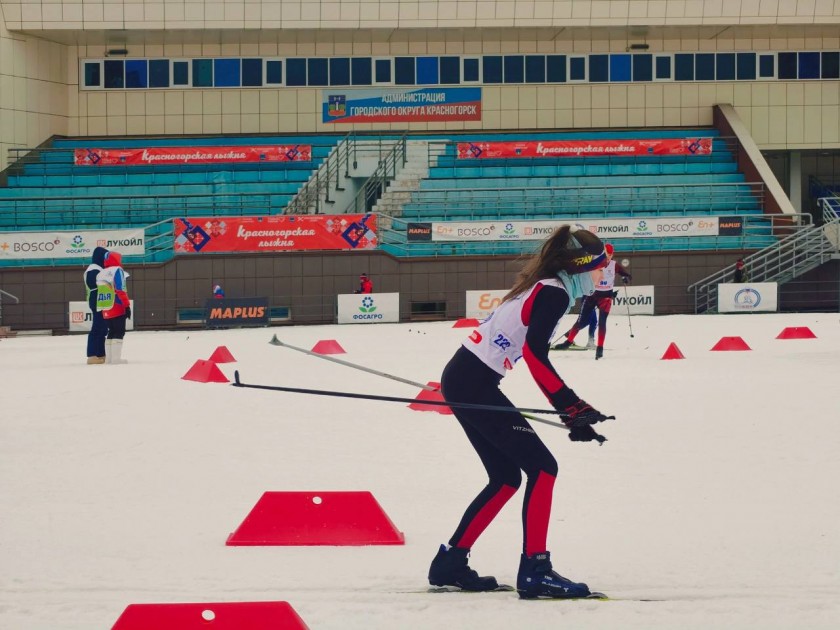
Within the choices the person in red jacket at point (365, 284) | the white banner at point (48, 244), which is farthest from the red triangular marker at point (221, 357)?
the white banner at point (48, 244)

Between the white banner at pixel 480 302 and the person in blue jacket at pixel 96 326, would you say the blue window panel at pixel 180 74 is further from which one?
the person in blue jacket at pixel 96 326

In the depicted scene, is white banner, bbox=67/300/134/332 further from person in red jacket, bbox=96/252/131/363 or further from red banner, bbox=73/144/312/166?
person in red jacket, bbox=96/252/131/363

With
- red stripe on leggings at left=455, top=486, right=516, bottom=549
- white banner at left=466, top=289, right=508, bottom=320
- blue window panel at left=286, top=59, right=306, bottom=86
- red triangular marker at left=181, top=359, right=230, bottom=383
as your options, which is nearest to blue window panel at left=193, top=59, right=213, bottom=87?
blue window panel at left=286, top=59, right=306, bottom=86

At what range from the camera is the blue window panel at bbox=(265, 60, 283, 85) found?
43.4 meters

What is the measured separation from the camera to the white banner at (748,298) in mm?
34500

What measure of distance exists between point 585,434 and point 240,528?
7.16ft

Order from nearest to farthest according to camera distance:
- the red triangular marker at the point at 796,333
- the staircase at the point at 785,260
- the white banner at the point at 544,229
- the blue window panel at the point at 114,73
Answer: the red triangular marker at the point at 796,333
the staircase at the point at 785,260
the white banner at the point at 544,229
the blue window panel at the point at 114,73

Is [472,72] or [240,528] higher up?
[472,72]

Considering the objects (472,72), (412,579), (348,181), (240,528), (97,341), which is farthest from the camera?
(472,72)

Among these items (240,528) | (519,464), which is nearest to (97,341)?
(240,528)

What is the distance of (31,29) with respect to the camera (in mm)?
40750

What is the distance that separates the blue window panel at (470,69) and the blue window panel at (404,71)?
1794 mm

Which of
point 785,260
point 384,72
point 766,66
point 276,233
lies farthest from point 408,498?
point 766,66

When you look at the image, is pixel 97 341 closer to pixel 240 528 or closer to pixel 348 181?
pixel 240 528
